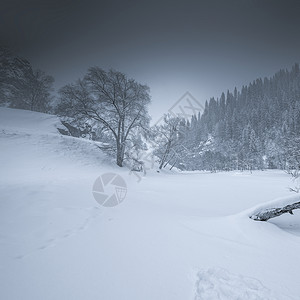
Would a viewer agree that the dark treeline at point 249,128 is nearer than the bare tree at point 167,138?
No

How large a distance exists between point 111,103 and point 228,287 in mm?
Result: 13535

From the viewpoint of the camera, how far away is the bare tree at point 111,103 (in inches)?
487

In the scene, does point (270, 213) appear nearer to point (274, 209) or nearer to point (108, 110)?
point (274, 209)

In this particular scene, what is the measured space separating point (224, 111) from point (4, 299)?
126 m

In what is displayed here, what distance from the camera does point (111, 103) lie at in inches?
518

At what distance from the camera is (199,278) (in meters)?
1.84

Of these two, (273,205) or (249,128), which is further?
(249,128)

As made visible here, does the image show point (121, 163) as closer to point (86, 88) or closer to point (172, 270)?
point (86, 88)

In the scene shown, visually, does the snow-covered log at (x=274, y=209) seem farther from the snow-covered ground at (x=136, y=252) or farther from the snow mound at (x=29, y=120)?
the snow mound at (x=29, y=120)

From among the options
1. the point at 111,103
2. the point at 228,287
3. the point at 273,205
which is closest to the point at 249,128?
the point at 111,103

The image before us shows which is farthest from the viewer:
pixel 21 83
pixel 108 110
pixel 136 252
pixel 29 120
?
pixel 21 83

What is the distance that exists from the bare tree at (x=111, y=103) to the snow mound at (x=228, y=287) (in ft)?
39.7

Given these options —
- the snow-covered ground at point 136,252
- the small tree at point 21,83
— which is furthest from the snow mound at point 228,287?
the small tree at point 21,83

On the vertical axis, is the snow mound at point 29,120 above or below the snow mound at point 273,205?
above
